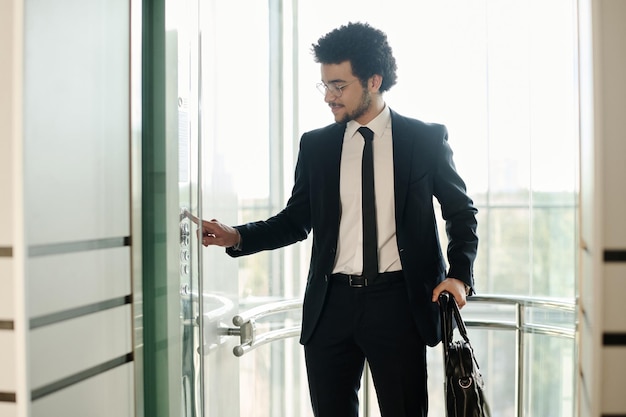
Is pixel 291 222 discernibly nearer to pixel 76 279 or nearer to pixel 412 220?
pixel 412 220

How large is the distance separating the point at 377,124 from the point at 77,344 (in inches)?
50.8

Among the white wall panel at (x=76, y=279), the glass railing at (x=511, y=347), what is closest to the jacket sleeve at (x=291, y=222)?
the glass railing at (x=511, y=347)

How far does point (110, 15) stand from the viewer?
2.04 meters

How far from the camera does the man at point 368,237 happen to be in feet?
7.80

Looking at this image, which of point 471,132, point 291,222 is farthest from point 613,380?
point 471,132

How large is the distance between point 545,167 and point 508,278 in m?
0.49

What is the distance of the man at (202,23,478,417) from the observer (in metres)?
2.38

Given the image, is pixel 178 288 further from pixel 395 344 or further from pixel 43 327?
pixel 395 344

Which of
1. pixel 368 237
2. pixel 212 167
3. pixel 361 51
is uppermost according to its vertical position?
pixel 361 51

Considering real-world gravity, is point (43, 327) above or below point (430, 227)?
below

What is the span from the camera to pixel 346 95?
102 inches

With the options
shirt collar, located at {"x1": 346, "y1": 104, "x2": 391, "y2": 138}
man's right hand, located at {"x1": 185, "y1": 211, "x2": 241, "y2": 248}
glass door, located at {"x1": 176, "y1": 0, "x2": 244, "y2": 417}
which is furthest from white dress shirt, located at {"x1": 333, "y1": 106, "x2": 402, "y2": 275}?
glass door, located at {"x1": 176, "y1": 0, "x2": 244, "y2": 417}

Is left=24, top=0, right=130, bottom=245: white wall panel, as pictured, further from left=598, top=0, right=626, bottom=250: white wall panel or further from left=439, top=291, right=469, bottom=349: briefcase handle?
left=598, top=0, right=626, bottom=250: white wall panel

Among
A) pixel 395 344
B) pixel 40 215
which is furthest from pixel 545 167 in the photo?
pixel 40 215
